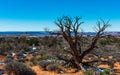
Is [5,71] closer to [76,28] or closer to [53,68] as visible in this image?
[53,68]

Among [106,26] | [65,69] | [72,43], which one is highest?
[106,26]

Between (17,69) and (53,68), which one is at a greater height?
(17,69)

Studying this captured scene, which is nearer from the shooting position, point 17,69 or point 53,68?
point 17,69

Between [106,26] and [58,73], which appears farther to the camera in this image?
[106,26]

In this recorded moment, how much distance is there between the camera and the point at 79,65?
2177cm

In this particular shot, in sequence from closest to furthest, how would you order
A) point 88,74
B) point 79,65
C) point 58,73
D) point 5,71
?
point 88,74 → point 5,71 → point 58,73 → point 79,65

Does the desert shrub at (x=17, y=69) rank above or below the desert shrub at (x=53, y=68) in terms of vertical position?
above

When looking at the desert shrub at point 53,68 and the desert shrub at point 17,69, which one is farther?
the desert shrub at point 53,68

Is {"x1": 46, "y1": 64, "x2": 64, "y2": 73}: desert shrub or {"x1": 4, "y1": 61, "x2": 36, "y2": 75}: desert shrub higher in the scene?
{"x1": 4, "y1": 61, "x2": 36, "y2": 75}: desert shrub

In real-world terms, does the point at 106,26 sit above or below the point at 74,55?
above

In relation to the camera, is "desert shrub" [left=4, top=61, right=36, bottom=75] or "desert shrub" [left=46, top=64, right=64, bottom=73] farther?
"desert shrub" [left=46, top=64, right=64, bottom=73]

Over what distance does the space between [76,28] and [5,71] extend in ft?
23.3

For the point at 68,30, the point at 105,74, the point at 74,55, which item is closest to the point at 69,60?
the point at 74,55

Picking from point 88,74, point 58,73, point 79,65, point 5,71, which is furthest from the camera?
point 79,65
